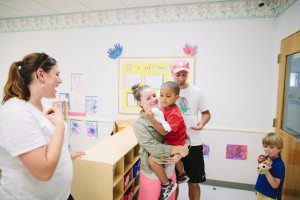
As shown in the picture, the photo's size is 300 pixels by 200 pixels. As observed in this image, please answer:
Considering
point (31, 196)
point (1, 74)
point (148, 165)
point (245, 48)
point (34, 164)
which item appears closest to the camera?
point (34, 164)

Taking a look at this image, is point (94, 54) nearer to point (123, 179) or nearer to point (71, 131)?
point (71, 131)

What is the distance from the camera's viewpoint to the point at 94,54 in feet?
12.9

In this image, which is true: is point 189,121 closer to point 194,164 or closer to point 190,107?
point 190,107

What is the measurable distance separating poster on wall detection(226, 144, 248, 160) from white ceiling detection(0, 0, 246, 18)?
7.80 ft

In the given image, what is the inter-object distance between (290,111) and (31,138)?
2889 mm

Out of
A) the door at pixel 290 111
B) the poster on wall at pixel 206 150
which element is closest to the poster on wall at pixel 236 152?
the poster on wall at pixel 206 150

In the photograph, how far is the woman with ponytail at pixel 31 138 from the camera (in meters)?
1.00

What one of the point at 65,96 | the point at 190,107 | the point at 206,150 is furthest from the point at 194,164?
the point at 65,96

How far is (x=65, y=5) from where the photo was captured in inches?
141

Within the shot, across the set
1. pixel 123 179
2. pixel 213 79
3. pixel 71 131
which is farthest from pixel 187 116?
pixel 71 131

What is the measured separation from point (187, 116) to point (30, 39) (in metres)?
3.79

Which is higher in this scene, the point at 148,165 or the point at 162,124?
the point at 162,124

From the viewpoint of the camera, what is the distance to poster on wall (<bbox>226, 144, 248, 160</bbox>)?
133 inches

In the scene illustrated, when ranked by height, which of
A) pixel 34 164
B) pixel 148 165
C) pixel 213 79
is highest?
pixel 213 79
